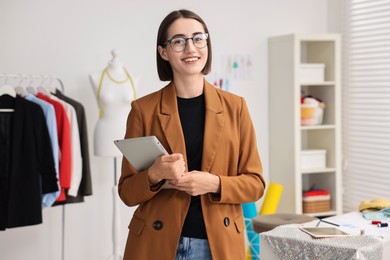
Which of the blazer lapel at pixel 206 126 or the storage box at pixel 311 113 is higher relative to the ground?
the storage box at pixel 311 113

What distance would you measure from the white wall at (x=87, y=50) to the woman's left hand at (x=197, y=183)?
8.25ft

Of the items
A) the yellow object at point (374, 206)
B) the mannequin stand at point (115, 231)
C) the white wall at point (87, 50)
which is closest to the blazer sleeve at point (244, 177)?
the yellow object at point (374, 206)

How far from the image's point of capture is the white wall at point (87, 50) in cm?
397

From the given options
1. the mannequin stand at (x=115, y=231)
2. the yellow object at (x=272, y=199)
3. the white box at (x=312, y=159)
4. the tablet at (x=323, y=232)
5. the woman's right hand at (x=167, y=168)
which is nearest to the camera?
the woman's right hand at (x=167, y=168)

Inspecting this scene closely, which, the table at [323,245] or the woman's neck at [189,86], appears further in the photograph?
the table at [323,245]

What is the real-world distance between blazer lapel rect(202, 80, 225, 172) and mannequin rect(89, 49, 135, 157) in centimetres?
196

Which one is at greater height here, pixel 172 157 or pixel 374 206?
pixel 172 157

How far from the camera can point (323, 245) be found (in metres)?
2.26

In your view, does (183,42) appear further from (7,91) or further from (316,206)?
(316,206)

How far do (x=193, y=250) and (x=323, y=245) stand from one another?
68 centimetres

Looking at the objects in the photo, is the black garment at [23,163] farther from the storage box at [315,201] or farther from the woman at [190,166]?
the storage box at [315,201]

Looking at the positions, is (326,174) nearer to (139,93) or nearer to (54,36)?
(139,93)

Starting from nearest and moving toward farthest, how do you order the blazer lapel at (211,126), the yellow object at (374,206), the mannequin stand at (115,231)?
1. the blazer lapel at (211,126)
2. the yellow object at (374,206)
3. the mannequin stand at (115,231)

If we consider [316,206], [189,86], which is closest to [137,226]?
[189,86]
